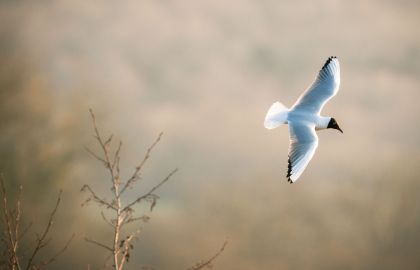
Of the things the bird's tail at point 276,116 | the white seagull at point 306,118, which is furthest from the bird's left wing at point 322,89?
the bird's tail at point 276,116

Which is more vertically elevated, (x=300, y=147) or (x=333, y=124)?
(x=333, y=124)

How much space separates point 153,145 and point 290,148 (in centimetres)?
659

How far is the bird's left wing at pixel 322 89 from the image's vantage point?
618 inches

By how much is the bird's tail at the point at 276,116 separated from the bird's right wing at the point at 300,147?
11.4 inches

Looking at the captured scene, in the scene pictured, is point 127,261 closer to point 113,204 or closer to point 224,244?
point 113,204

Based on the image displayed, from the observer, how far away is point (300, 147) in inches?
542

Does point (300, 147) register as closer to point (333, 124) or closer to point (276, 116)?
point (276, 116)

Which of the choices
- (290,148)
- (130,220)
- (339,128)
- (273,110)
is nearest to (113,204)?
(130,220)

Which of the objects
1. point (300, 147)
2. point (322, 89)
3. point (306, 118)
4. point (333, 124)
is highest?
point (322, 89)

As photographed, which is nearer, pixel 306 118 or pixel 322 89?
pixel 306 118

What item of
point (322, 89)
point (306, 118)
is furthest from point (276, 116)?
point (322, 89)

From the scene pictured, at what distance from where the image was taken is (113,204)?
734 centimetres

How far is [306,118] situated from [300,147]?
137cm

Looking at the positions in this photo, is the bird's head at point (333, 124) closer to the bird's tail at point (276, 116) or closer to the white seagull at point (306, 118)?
the white seagull at point (306, 118)
